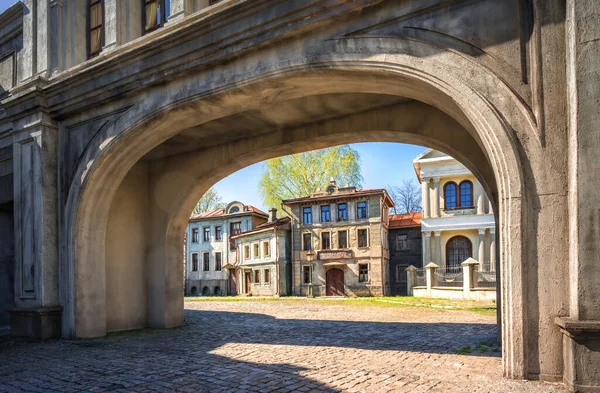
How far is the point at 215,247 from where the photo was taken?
44594 millimetres

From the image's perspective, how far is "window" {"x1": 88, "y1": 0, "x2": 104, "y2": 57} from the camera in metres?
11.0


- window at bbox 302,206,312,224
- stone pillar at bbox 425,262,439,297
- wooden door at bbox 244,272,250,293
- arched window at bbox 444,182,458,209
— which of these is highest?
arched window at bbox 444,182,458,209

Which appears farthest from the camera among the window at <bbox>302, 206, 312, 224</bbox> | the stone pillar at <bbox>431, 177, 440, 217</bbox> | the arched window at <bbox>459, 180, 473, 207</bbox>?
the window at <bbox>302, 206, 312, 224</bbox>

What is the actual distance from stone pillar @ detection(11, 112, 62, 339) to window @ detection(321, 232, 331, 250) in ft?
87.5

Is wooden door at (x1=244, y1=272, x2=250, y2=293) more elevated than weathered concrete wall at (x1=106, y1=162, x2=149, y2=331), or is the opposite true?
weathered concrete wall at (x1=106, y1=162, x2=149, y2=331)

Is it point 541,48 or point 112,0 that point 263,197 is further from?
point 541,48

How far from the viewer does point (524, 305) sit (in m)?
5.38

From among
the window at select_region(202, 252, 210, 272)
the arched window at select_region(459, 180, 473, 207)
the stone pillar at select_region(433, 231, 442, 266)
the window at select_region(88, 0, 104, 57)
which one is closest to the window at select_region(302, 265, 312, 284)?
the stone pillar at select_region(433, 231, 442, 266)

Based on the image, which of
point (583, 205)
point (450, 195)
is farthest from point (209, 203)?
point (583, 205)

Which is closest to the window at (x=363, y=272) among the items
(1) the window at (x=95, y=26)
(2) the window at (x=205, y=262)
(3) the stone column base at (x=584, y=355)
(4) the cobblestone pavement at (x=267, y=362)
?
(2) the window at (x=205, y=262)

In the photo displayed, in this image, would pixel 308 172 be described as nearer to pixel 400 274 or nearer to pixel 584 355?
pixel 400 274

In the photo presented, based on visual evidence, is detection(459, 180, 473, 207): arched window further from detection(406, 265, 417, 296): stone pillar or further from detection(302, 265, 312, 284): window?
detection(302, 265, 312, 284): window

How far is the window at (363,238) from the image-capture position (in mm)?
34284

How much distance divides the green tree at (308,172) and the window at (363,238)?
4252mm
